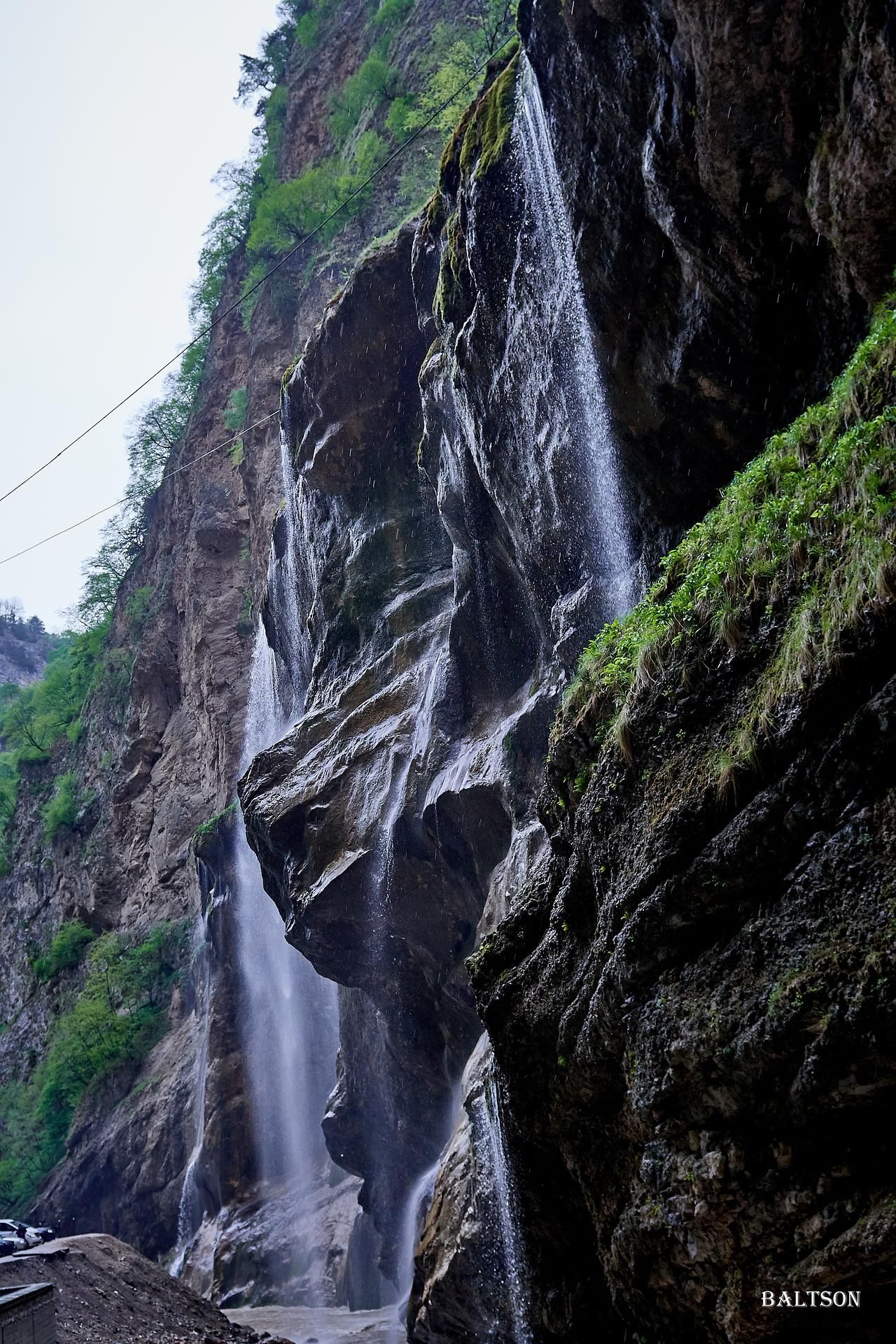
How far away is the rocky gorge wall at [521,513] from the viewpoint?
686cm

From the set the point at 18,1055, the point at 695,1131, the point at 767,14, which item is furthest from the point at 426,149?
the point at 18,1055

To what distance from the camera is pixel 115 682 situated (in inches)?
1708

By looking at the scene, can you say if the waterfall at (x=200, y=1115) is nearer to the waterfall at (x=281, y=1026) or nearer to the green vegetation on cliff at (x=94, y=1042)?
the waterfall at (x=281, y=1026)

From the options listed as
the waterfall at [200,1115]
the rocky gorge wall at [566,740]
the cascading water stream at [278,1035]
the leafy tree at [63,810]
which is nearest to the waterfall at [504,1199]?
the rocky gorge wall at [566,740]

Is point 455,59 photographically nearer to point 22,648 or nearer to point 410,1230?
point 410,1230

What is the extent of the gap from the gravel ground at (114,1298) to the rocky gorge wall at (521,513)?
4.26 meters

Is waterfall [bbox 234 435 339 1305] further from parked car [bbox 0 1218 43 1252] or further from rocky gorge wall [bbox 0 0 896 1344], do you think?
parked car [bbox 0 1218 43 1252]

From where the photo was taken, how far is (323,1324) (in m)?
17.4

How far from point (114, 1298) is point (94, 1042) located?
2077 cm

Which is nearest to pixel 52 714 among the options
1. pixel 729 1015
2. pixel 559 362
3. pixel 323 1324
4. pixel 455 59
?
pixel 455 59

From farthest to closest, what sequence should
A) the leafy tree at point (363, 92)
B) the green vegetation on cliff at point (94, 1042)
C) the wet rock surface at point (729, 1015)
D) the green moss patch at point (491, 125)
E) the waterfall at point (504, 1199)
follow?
the green vegetation on cliff at point (94, 1042) → the leafy tree at point (363, 92) → the green moss patch at point (491, 125) → the waterfall at point (504, 1199) → the wet rock surface at point (729, 1015)

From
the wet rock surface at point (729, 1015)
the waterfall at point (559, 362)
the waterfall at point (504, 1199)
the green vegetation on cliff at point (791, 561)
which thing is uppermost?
the waterfall at point (559, 362)

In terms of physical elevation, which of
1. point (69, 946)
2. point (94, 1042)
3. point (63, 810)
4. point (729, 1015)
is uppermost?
point (63, 810)

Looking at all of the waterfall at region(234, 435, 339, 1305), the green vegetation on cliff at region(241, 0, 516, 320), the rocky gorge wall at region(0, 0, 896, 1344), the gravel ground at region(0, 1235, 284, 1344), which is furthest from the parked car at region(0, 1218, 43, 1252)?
the green vegetation on cliff at region(241, 0, 516, 320)
